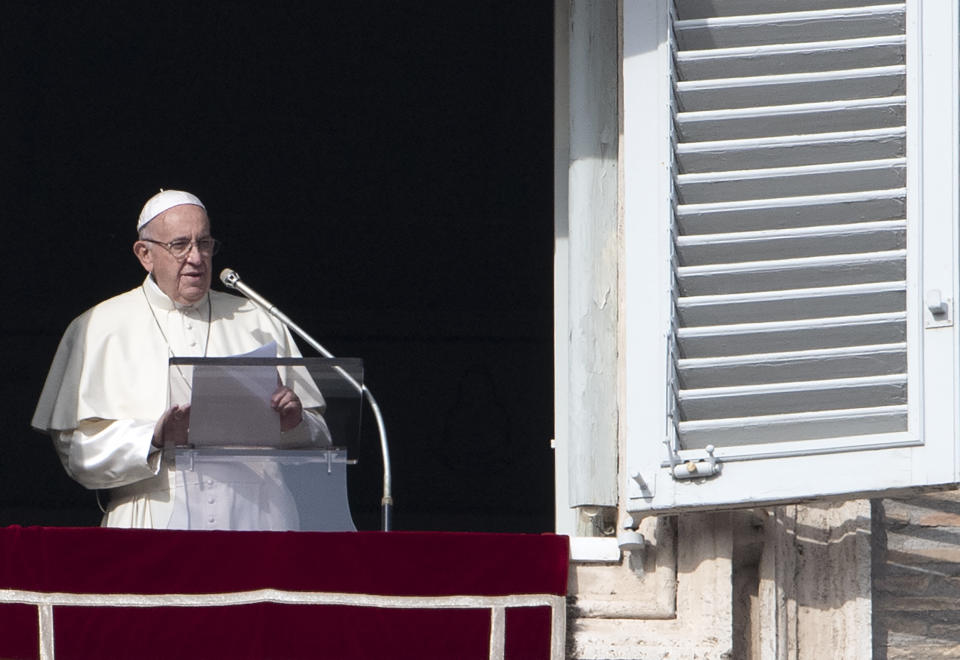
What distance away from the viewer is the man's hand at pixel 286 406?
5.24 meters

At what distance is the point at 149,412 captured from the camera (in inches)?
235

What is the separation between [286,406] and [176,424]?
291mm

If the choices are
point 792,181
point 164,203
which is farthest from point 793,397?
point 164,203

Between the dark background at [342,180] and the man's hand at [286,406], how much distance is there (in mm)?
4671


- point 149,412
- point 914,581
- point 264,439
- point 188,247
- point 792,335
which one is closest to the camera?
point 792,335

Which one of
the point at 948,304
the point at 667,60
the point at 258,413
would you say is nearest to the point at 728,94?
the point at 667,60

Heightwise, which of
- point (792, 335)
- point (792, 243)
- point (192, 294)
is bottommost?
point (792, 335)

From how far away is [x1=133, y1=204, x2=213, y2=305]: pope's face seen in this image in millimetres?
6082

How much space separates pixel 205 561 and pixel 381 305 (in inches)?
203

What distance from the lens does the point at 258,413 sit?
5.26 meters

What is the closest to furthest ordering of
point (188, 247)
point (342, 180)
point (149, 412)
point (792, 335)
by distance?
point (792, 335)
point (149, 412)
point (188, 247)
point (342, 180)

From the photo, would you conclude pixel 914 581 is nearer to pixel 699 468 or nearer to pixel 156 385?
pixel 699 468

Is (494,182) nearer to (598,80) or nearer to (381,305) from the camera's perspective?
(381,305)

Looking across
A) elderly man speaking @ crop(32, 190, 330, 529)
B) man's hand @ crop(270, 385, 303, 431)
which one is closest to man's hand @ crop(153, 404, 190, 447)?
elderly man speaking @ crop(32, 190, 330, 529)
